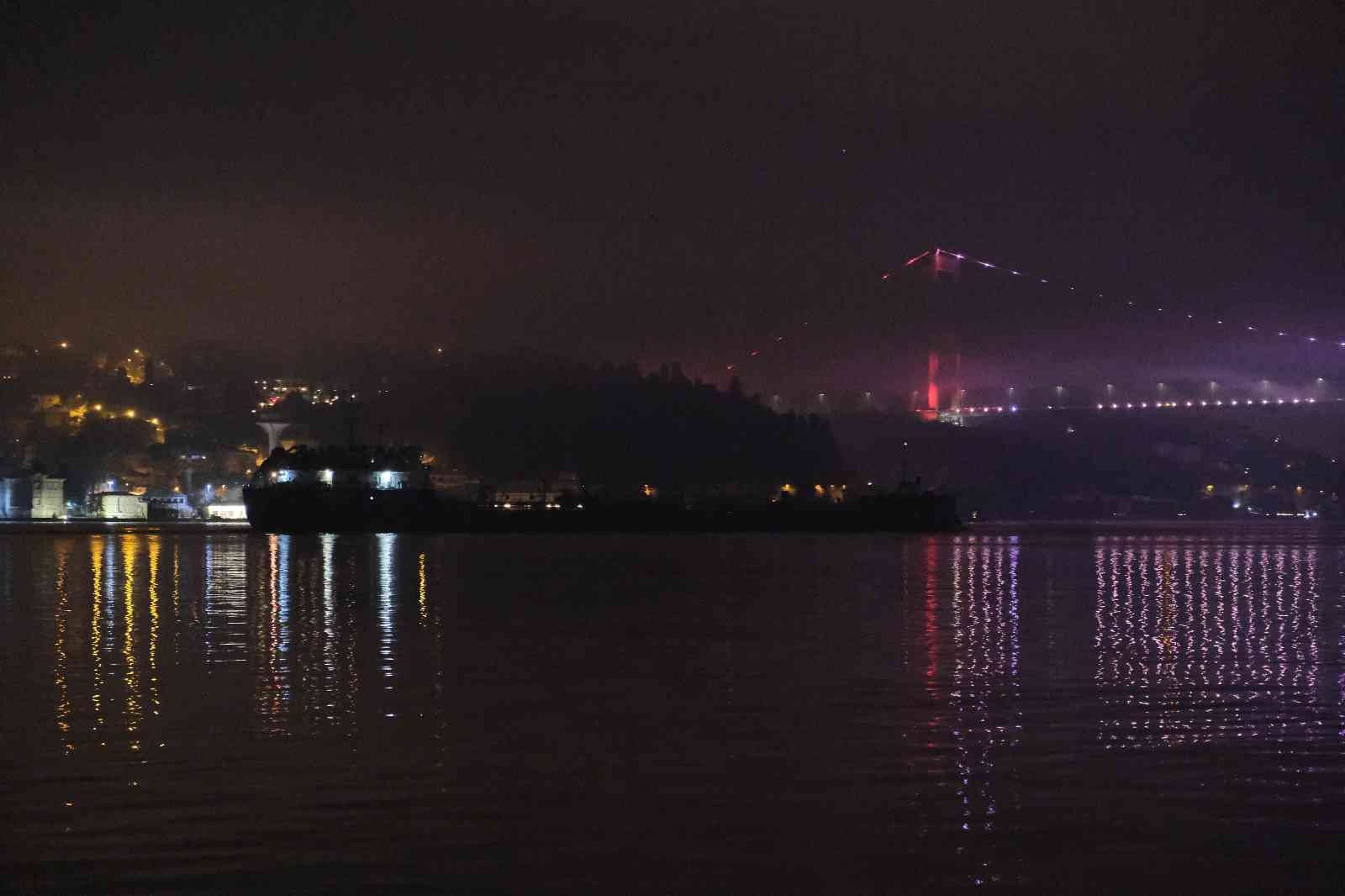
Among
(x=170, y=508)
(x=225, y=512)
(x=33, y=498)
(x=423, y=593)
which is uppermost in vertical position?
(x=33, y=498)

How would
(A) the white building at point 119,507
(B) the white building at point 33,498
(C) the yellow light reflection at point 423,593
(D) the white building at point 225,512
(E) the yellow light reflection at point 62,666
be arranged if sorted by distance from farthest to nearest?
1. (A) the white building at point 119,507
2. (D) the white building at point 225,512
3. (B) the white building at point 33,498
4. (C) the yellow light reflection at point 423,593
5. (E) the yellow light reflection at point 62,666

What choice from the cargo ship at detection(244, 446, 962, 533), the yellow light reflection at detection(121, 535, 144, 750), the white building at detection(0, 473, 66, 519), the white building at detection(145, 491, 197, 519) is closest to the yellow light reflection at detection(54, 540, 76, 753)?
the yellow light reflection at detection(121, 535, 144, 750)

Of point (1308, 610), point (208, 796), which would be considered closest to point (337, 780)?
point (208, 796)

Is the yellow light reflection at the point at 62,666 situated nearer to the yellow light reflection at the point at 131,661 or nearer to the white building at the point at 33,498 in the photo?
the yellow light reflection at the point at 131,661

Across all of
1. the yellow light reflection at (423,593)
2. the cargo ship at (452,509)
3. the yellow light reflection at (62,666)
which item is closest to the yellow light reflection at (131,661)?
the yellow light reflection at (62,666)

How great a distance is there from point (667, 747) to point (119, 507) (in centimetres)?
11608

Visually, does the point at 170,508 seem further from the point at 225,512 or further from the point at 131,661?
the point at 131,661

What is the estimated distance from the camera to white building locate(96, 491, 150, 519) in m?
117

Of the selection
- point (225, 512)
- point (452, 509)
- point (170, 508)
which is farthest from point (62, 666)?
point (170, 508)

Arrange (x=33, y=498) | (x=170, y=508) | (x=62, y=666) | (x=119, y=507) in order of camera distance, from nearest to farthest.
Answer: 1. (x=62, y=666)
2. (x=33, y=498)
3. (x=119, y=507)
4. (x=170, y=508)

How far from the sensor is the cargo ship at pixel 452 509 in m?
66.7

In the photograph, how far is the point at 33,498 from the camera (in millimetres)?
114438

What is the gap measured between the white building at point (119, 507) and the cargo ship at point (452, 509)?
41.6m

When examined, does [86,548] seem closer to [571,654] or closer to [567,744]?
[571,654]
